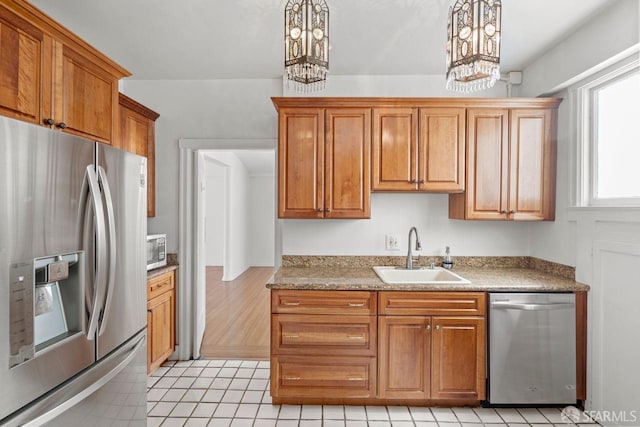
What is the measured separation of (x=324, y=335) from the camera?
2570mm

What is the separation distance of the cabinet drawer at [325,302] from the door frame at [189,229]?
0.83 m

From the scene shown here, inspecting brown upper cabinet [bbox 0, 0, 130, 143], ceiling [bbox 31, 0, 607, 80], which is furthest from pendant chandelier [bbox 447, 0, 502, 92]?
brown upper cabinet [bbox 0, 0, 130, 143]

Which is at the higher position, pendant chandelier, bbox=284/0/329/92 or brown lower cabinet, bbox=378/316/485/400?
pendant chandelier, bbox=284/0/329/92

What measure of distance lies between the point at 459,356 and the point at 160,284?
235cm

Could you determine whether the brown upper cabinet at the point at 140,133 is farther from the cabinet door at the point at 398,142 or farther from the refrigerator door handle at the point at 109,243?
the cabinet door at the point at 398,142

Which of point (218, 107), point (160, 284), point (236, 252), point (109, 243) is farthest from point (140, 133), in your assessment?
point (236, 252)

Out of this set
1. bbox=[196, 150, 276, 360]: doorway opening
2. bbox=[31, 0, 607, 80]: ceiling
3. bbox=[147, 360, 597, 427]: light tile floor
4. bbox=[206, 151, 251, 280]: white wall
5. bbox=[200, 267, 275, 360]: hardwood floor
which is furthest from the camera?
bbox=[206, 151, 251, 280]: white wall

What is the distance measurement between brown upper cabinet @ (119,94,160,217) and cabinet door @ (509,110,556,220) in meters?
3.00

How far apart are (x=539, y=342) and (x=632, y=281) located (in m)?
0.67

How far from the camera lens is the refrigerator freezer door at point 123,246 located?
1.63 metres

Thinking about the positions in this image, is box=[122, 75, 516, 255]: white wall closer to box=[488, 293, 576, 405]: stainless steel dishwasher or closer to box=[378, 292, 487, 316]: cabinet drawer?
box=[378, 292, 487, 316]: cabinet drawer

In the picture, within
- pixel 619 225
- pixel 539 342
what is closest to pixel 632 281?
pixel 619 225

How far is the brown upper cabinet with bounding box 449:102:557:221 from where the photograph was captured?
2883 mm

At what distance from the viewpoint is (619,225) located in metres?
2.25
